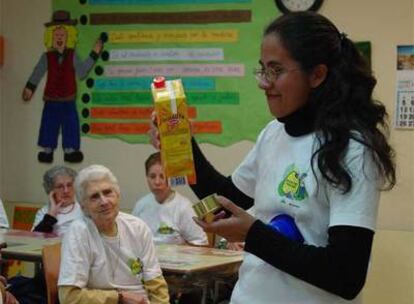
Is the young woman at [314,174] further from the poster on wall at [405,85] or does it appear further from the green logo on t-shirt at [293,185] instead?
the poster on wall at [405,85]

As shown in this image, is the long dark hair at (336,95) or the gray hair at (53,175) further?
the gray hair at (53,175)

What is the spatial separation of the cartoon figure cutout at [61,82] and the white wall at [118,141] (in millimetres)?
74

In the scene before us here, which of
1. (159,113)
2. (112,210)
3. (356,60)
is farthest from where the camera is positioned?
(112,210)

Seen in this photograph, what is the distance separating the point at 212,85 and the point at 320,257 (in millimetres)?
3617

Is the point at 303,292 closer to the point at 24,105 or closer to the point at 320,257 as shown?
the point at 320,257

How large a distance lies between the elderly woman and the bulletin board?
56 cm

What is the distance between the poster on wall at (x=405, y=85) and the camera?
4.09m

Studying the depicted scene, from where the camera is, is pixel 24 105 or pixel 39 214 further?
pixel 24 105

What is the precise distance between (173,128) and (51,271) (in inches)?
73.6

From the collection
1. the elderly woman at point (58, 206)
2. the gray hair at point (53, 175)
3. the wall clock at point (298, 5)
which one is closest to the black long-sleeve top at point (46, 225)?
the elderly woman at point (58, 206)

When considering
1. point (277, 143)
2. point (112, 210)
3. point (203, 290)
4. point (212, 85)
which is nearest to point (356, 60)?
point (277, 143)

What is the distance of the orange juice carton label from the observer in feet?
4.56

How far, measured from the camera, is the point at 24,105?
17.5 ft

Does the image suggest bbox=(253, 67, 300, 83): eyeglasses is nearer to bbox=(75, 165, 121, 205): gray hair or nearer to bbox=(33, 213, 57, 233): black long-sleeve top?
bbox=(75, 165, 121, 205): gray hair
